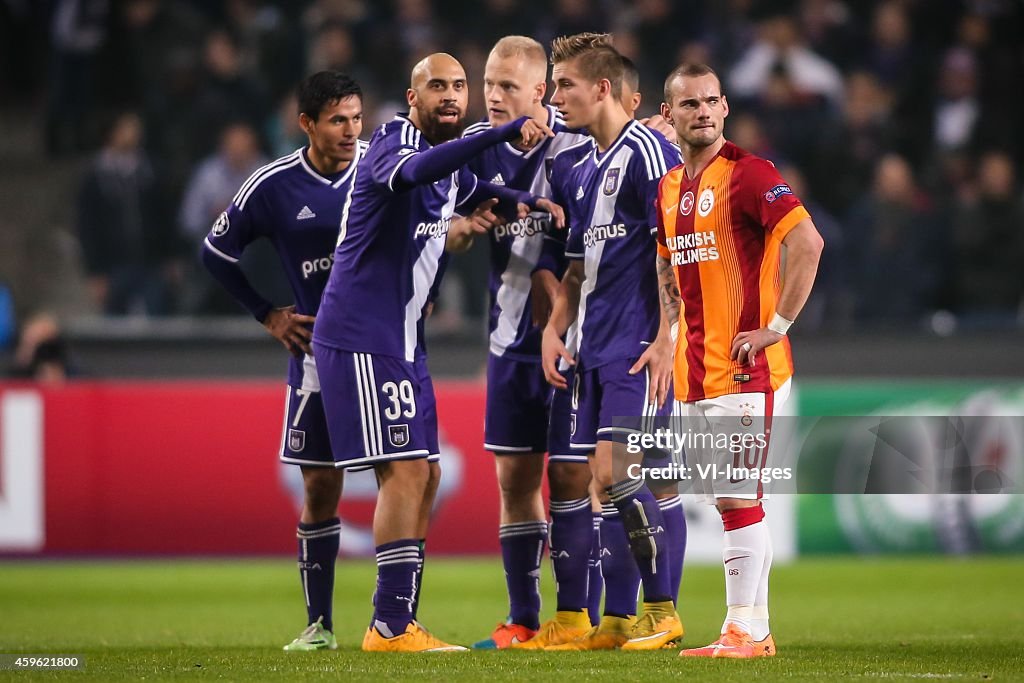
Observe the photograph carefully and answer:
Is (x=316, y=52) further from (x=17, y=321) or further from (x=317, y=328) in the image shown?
(x=317, y=328)

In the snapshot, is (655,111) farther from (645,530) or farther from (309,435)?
(645,530)

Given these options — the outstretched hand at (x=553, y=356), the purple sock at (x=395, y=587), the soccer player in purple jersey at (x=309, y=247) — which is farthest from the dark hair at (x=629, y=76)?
the purple sock at (x=395, y=587)

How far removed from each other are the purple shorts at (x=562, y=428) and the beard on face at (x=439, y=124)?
116 centimetres

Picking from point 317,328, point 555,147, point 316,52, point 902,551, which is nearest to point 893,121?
point 902,551

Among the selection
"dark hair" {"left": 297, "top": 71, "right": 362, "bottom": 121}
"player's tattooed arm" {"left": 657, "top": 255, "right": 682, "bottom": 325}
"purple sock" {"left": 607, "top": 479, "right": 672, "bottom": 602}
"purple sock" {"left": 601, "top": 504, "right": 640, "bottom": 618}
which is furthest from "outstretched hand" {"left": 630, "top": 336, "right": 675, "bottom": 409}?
"dark hair" {"left": 297, "top": 71, "right": 362, "bottom": 121}

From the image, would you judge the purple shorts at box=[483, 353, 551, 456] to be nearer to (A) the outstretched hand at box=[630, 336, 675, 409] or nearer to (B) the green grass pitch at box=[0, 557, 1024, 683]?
(A) the outstretched hand at box=[630, 336, 675, 409]

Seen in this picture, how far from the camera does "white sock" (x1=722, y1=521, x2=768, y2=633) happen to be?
5.65m

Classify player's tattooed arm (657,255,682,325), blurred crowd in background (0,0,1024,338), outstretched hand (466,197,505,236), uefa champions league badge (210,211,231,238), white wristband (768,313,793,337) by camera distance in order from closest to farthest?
1. white wristband (768,313,793,337)
2. player's tattooed arm (657,255,682,325)
3. outstretched hand (466,197,505,236)
4. uefa champions league badge (210,211,231,238)
5. blurred crowd in background (0,0,1024,338)

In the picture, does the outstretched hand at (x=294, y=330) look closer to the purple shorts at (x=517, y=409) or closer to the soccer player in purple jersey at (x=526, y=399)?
the soccer player in purple jersey at (x=526, y=399)

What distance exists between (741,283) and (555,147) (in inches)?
56.6

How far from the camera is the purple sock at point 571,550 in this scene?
654 centimetres

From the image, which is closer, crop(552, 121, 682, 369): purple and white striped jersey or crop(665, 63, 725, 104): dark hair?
crop(665, 63, 725, 104): dark hair

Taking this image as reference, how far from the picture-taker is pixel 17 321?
46.0 ft

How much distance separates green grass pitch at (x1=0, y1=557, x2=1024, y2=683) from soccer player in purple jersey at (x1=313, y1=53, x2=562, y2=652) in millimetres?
401
